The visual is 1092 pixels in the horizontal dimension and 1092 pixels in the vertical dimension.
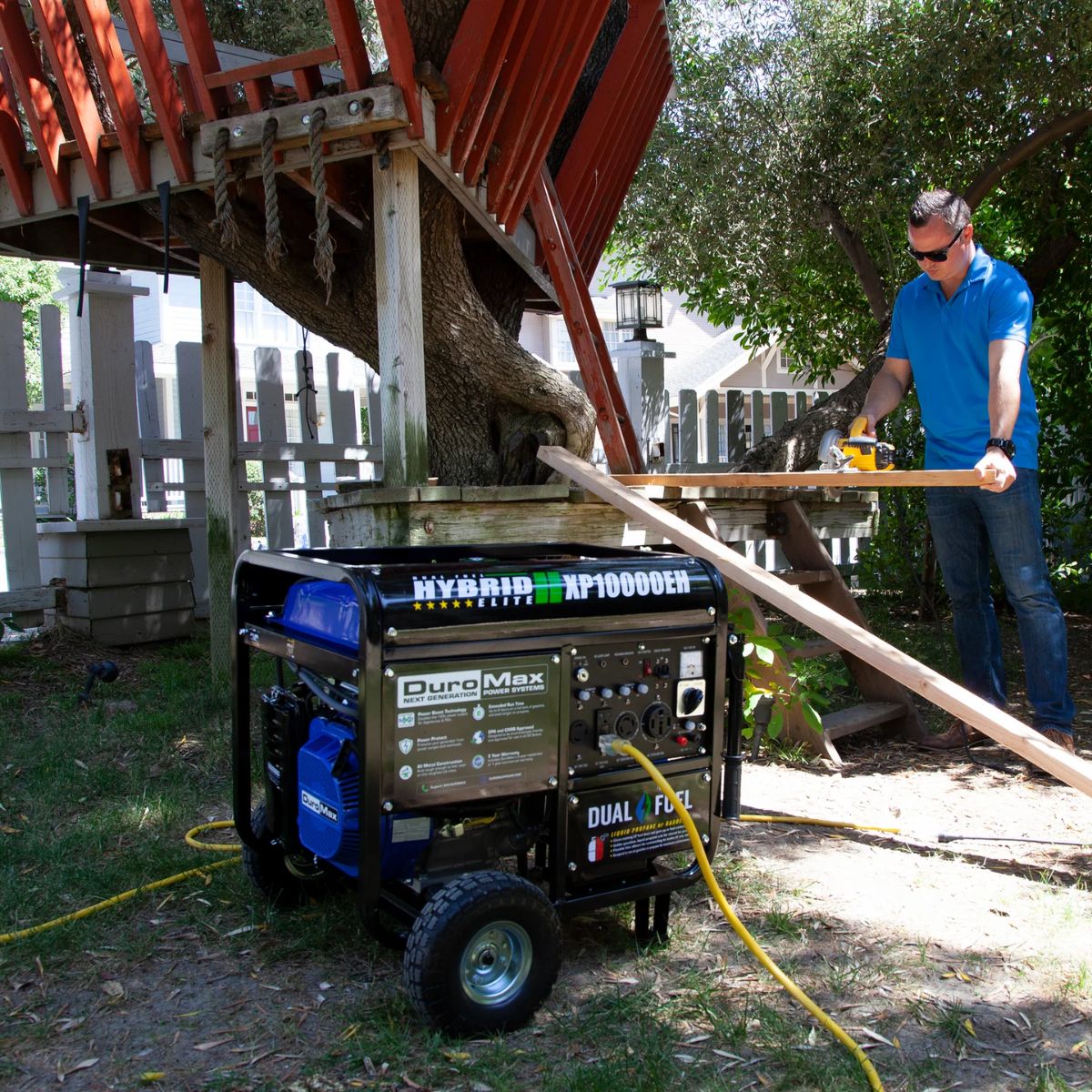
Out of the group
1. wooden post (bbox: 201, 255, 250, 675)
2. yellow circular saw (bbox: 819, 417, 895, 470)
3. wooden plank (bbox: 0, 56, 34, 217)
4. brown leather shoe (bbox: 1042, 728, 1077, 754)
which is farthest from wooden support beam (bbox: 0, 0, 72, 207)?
brown leather shoe (bbox: 1042, 728, 1077, 754)

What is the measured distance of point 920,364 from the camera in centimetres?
443

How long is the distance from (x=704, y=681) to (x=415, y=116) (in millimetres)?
Answer: 2435

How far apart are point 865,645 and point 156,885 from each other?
2.15 metres

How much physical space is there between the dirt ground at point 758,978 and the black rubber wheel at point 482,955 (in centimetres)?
9

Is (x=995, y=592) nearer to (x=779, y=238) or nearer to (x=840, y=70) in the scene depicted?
(x=779, y=238)

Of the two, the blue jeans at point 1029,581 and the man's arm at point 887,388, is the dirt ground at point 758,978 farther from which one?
the man's arm at point 887,388

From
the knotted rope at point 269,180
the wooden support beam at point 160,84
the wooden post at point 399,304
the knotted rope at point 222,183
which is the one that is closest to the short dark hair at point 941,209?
the wooden post at point 399,304

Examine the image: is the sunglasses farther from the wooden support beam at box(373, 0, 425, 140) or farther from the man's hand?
the wooden support beam at box(373, 0, 425, 140)

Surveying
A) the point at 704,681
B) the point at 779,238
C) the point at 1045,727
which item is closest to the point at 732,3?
the point at 779,238

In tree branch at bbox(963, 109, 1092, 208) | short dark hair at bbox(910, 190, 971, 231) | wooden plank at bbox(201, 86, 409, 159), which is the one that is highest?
tree branch at bbox(963, 109, 1092, 208)

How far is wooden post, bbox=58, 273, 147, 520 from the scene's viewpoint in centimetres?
681

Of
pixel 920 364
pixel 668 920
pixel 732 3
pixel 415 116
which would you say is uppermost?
pixel 732 3

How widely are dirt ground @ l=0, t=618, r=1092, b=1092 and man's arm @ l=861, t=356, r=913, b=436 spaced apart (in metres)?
1.77

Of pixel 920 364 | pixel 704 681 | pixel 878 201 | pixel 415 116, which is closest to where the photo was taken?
pixel 704 681
